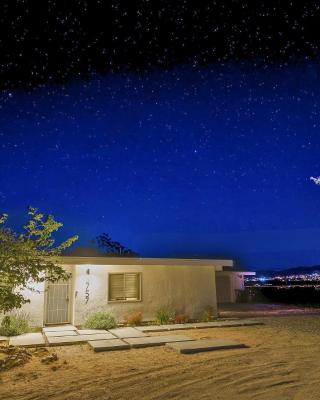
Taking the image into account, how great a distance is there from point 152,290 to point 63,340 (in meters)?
5.15

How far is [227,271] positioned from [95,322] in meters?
16.1

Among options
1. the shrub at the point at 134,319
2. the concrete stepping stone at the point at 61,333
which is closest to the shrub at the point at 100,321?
the shrub at the point at 134,319

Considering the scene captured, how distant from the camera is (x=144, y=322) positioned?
48.6ft

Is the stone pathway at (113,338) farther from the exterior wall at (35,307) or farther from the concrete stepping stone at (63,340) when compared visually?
the exterior wall at (35,307)

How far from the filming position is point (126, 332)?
12.3m

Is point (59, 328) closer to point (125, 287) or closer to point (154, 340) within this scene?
point (125, 287)

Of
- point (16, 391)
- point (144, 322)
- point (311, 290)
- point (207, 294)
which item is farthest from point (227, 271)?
point (16, 391)

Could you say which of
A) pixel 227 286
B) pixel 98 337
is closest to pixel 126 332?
pixel 98 337

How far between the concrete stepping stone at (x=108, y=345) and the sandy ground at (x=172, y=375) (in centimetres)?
21

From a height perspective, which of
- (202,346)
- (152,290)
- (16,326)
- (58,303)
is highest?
(152,290)

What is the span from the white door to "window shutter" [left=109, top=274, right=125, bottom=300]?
5.23ft

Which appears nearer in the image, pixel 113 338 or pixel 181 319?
pixel 113 338

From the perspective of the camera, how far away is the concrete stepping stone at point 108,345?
9.65m

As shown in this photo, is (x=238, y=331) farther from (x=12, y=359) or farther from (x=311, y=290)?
(x=311, y=290)
